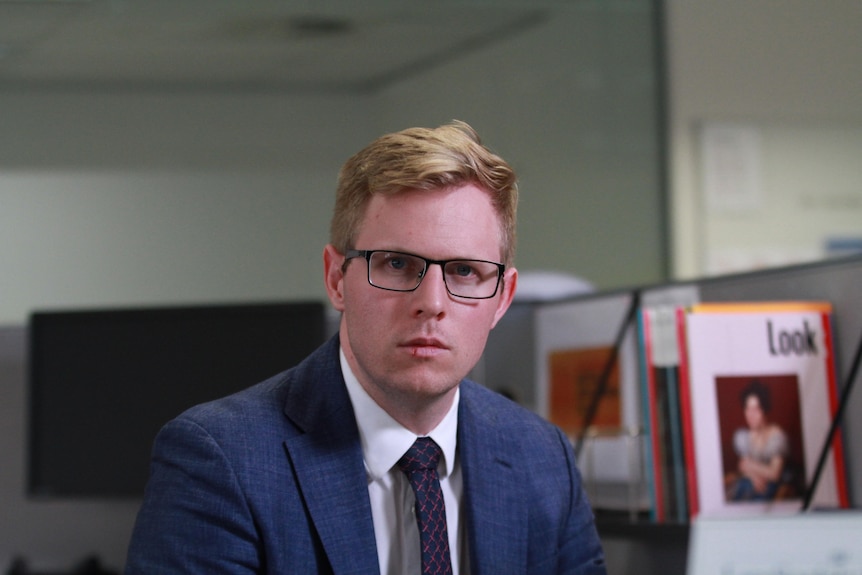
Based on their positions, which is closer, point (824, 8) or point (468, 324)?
point (468, 324)

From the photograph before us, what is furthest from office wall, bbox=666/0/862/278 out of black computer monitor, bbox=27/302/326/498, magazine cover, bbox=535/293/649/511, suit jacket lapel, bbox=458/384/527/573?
suit jacket lapel, bbox=458/384/527/573

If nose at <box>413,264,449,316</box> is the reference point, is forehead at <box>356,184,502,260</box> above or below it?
above

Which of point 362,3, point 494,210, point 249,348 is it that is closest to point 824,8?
point 362,3

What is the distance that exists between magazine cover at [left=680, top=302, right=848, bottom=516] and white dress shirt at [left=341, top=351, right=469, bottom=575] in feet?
1.61

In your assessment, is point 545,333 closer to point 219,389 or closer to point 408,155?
point 219,389

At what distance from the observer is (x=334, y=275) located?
43.9 inches

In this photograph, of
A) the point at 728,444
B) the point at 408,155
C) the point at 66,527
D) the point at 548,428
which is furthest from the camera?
the point at 66,527

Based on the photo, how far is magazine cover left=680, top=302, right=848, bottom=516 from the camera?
58.6 inches

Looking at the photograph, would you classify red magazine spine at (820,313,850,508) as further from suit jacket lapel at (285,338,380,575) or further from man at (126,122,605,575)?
suit jacket lapel at (285,338,380,575)

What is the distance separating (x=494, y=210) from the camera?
109cm

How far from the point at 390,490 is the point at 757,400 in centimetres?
60

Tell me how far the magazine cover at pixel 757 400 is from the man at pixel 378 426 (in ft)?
1.39

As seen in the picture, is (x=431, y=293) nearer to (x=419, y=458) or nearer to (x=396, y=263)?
(x=396, y=263)

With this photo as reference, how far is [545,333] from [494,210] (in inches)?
38.8
